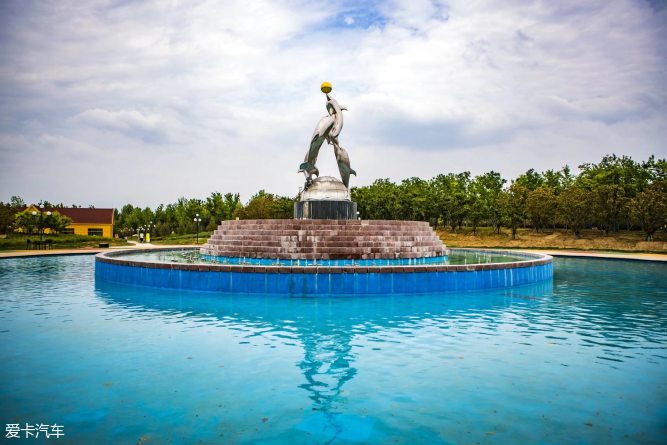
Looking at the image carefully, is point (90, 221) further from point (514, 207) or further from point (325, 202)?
point (514, 207)

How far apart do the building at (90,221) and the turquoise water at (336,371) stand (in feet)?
212

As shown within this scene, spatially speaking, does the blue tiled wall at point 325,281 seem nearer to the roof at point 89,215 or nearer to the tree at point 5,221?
the roof at point 89,215

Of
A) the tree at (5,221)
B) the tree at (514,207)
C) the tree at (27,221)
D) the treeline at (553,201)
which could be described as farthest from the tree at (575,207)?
the tree at (5,221)

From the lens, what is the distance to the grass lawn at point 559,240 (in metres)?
47.0

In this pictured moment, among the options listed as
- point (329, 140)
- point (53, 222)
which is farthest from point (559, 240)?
point (53, 222)

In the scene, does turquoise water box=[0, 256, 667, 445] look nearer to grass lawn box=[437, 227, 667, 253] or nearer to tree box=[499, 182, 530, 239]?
grass lawn box=[437, 227, 667, 253]

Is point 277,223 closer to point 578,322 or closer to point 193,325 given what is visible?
point 193,325

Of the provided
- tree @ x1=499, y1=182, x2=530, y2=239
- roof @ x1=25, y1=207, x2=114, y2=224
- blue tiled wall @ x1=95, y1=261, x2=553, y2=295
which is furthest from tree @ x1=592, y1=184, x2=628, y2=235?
roof @ x1=25, y1=207, x2=114, y2=224

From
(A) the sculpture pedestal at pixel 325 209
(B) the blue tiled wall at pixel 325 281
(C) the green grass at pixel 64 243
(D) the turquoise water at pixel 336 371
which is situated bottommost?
(D) the turquoise water at pixel 336 371

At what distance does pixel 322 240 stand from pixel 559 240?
4339 cm

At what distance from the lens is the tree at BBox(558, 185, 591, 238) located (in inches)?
2101

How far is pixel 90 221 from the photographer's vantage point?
237 feet

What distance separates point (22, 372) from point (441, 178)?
89750mm

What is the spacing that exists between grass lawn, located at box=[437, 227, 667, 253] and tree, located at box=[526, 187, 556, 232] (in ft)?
6.95
